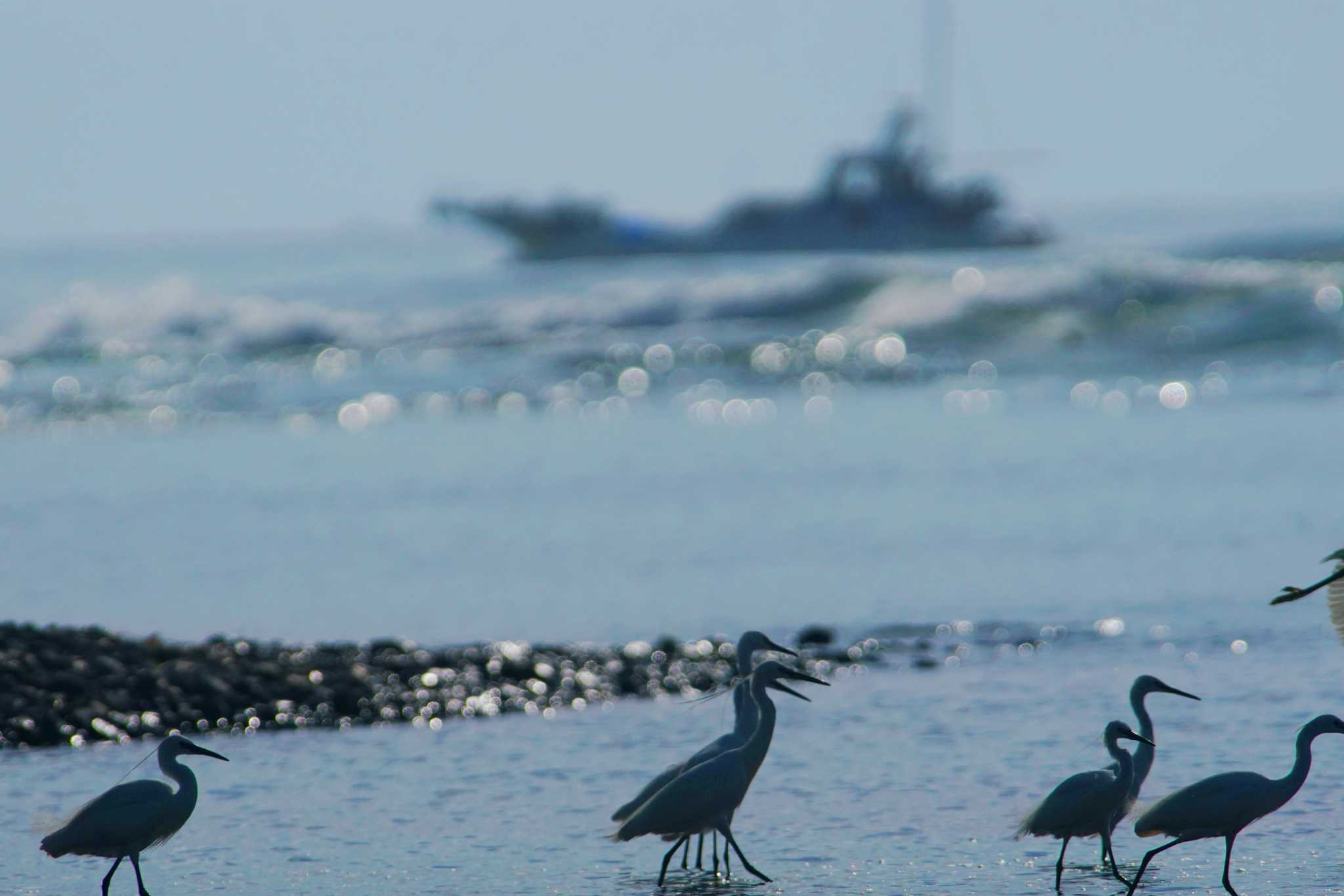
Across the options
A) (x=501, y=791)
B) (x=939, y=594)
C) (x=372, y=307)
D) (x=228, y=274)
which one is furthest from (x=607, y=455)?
(x=228, y=274)

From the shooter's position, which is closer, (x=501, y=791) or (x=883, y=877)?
(x=883, y=877)

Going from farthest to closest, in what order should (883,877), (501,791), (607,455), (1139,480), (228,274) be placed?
(228,274)
(607,455)
(1139,480)
(501,791)
(883,877)

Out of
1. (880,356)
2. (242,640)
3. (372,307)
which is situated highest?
(372,307)

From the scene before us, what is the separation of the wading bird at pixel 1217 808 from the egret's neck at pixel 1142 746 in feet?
2.05

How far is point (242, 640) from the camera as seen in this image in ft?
38.7

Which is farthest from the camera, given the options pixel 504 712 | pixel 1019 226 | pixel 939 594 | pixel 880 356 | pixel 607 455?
pixel 1019 226

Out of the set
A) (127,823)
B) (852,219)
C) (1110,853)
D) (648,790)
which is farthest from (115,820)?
(852,219)

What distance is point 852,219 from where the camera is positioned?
248 ft

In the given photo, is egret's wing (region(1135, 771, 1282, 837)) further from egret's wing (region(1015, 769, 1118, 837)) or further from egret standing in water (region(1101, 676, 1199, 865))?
egret standing in water (region(1101, 676, 1199, 865))

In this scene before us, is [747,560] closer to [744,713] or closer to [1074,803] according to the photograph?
[744,713]

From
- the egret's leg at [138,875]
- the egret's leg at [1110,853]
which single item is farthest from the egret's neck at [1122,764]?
the egret's leg at [138,875]

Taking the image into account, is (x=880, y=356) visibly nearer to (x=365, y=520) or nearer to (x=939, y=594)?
(x=365, y=520)

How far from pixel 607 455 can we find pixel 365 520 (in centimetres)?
602

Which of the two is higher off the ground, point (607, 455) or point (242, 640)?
point (607, 455)
